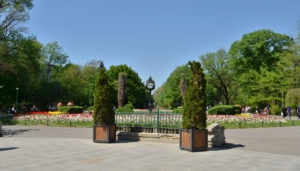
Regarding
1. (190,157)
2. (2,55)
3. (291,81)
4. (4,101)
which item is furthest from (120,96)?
(190,157)

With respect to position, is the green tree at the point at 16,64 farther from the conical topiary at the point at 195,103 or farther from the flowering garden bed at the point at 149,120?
the conical topiary at the point at 195,103

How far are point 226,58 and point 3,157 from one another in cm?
5363

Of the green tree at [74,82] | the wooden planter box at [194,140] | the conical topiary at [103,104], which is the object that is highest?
the green tree at [74,82]

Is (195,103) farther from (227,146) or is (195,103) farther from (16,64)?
(16,64)

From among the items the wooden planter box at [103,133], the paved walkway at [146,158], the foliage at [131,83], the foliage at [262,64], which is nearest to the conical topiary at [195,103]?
the paved walkway at [146,158]

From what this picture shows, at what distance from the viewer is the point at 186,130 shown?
9344mm

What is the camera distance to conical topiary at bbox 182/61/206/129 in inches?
365

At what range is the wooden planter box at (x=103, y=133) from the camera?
1101 cm

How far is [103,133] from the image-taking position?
1108 cm

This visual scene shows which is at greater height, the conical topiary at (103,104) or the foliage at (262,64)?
the foliage at (262,64)

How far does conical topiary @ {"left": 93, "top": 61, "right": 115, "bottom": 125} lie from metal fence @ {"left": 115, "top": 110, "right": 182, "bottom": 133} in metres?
1.07

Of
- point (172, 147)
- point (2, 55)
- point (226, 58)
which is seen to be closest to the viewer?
point (172, 147)

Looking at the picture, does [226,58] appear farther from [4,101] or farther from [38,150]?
[38,150]

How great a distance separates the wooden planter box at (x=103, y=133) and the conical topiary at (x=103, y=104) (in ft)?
0.61
